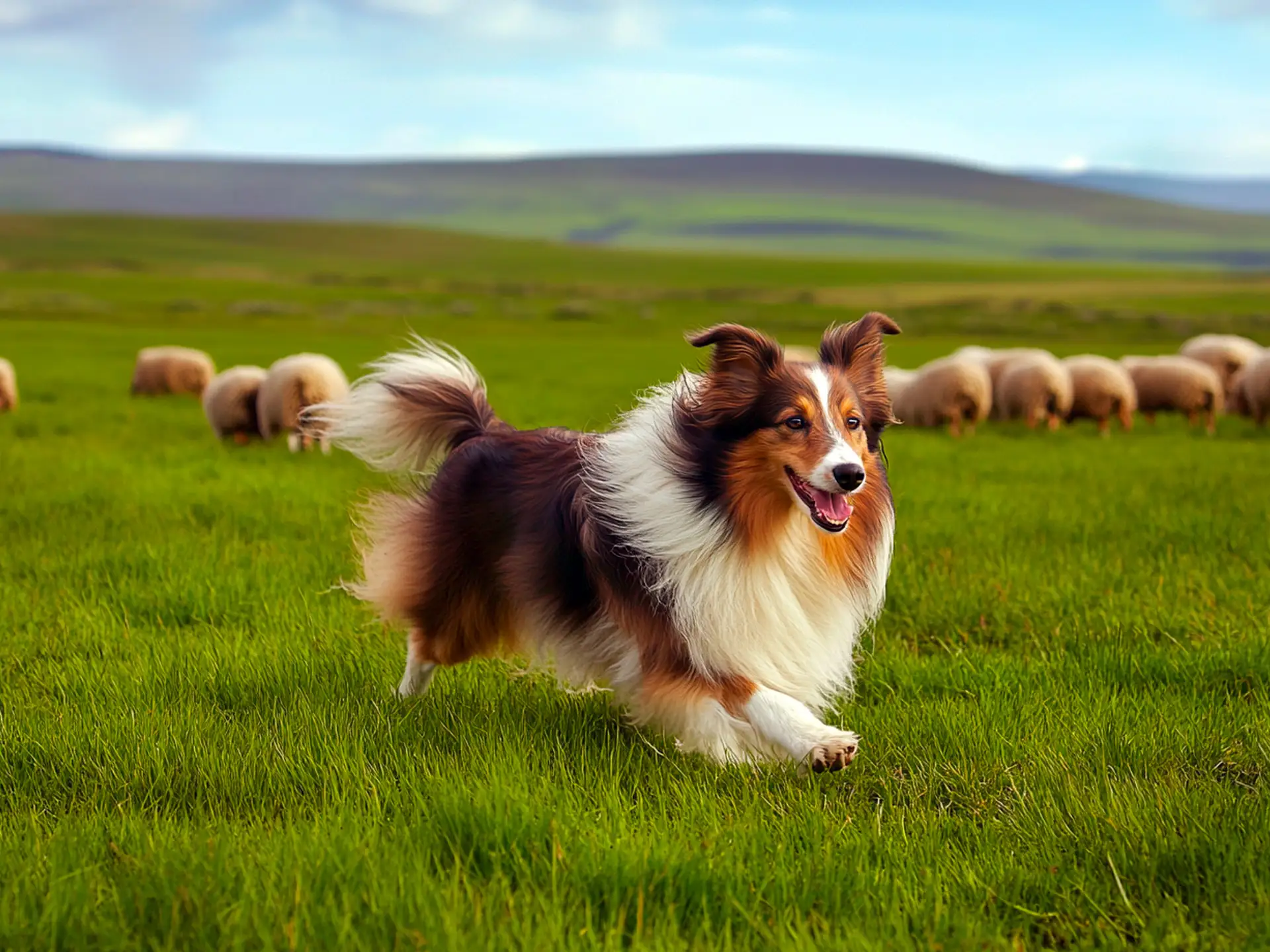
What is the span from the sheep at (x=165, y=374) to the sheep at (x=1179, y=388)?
17.9m

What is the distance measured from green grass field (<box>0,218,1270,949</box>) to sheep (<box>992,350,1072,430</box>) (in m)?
6.87

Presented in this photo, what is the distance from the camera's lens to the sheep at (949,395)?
19.0 metres

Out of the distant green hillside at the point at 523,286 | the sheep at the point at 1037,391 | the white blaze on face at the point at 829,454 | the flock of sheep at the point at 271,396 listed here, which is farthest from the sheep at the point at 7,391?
the distant green hillside at the point at 523,286

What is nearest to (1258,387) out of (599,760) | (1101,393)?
(1101,393)

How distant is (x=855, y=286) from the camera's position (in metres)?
109

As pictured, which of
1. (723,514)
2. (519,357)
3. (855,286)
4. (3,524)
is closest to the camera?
(723,514)

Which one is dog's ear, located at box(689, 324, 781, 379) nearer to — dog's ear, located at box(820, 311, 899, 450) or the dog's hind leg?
dog's ear, located at box(820, 311, 899, 450)

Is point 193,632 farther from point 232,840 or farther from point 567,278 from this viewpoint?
point 567,278

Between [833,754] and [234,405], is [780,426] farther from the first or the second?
[234,405]

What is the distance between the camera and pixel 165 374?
23.4 metres

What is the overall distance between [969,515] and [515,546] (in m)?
5.97

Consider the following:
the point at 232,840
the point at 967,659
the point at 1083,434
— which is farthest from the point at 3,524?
the point at 1083,434

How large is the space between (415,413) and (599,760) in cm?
233

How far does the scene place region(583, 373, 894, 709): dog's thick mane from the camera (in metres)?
4.60
